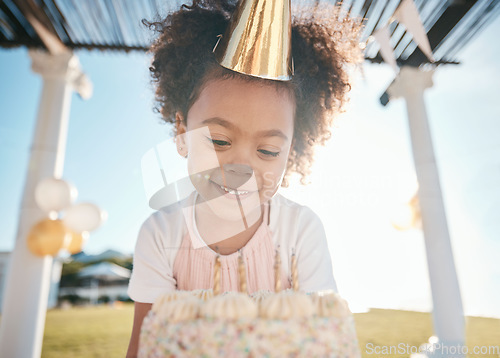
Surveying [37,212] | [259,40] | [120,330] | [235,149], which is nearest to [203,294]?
[235,149]

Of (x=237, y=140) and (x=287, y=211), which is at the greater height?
(x=237, y=140)

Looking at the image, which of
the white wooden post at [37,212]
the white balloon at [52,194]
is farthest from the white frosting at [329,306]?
the white balloon at [52,194]

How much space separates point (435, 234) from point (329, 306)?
1144mm

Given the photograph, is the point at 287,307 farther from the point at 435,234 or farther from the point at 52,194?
the point at 52,194

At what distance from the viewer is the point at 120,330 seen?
2.32 metres

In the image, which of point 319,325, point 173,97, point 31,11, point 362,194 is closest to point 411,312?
point 362,194

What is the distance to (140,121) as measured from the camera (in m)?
0.81

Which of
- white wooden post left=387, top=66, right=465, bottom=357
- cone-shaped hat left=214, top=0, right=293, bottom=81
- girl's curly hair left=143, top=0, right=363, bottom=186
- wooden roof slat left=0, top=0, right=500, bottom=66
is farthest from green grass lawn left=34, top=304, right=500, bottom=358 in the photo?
wooden roof slat left=0, top=0, right=500, bottom=66

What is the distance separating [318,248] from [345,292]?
0.11 metres

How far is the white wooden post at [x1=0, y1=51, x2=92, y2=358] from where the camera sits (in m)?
1.35

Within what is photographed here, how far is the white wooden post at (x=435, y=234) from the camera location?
132cm

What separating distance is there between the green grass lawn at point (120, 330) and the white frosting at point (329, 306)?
27cm

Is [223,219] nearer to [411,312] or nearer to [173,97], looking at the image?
[173,97]

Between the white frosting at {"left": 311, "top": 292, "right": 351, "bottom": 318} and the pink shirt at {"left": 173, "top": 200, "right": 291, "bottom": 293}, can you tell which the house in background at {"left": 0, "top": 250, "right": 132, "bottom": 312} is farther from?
the white frosting at {"left": 311, "top": 292, "right": 351, "bottom": 318}
